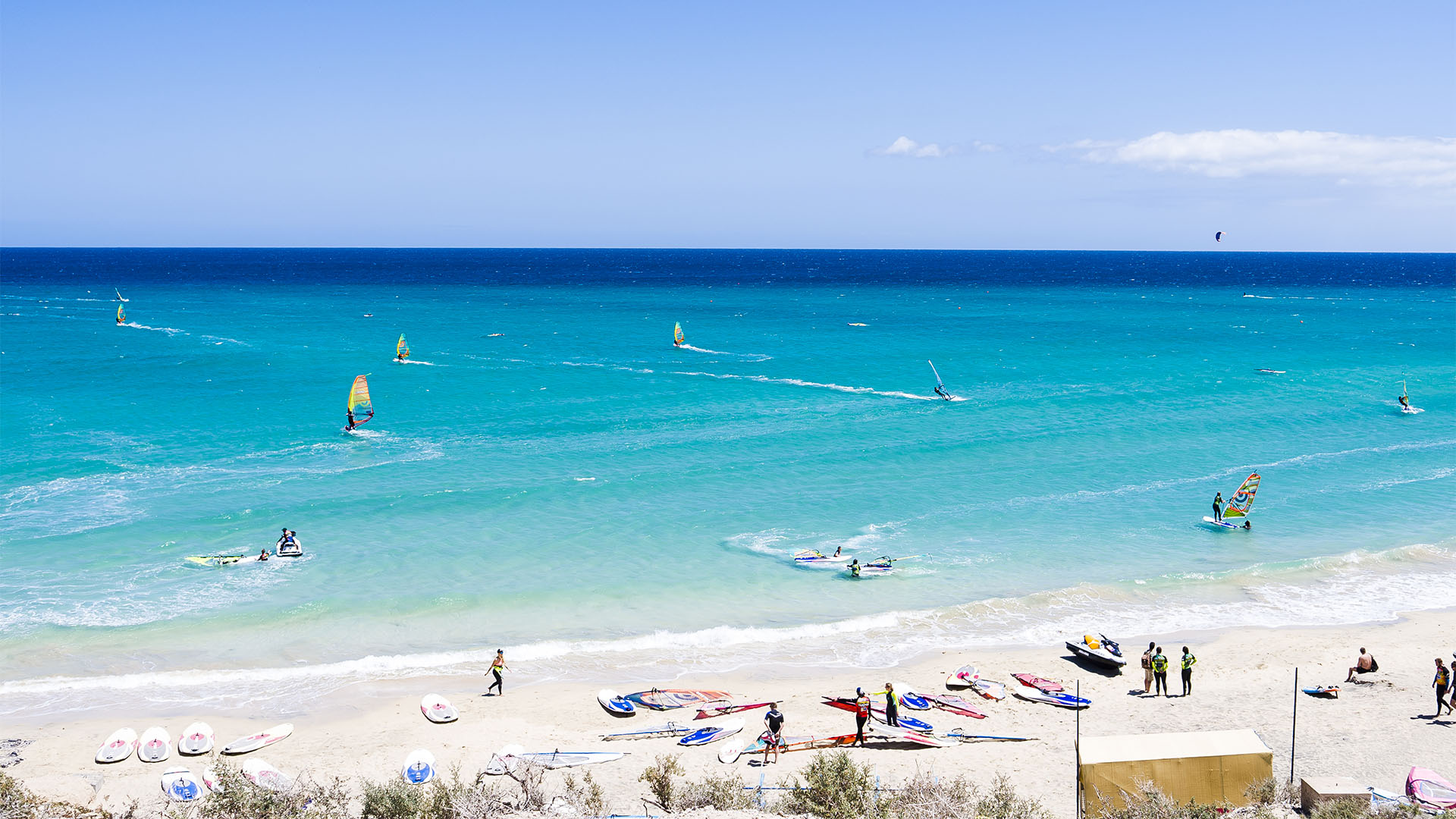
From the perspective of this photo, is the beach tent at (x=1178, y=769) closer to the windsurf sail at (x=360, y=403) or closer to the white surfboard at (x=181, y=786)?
the white surfboard at (x=181, y=786)

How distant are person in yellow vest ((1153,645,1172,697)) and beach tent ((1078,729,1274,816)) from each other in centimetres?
554

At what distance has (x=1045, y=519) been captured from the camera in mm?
34844

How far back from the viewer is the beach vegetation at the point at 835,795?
15211mm

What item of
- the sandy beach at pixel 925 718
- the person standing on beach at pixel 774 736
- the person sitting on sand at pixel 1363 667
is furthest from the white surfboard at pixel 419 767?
the person sitting on sand at pixel 1363 667

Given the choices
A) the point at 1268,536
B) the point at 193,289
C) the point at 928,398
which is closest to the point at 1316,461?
the point at 1268,536

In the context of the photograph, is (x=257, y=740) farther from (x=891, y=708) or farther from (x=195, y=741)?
(x=891, y=708)

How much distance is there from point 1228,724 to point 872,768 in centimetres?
778

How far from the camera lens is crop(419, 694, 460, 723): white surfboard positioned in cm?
2148

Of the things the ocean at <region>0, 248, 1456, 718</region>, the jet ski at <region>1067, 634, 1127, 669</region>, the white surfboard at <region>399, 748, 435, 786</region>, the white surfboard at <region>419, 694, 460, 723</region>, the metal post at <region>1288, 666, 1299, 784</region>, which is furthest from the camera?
the ocean at <region>0, 248, 1456, 718</region>

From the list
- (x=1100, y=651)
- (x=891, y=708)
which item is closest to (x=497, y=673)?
(x=891, y=708)

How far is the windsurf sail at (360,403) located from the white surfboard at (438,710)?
28634mm

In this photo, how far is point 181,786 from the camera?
1773cm

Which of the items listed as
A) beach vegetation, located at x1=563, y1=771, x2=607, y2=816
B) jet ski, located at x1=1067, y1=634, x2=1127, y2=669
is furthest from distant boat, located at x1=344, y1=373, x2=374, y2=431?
jet ski, located at x1=1067, y1=634, x2=1127, y2=669

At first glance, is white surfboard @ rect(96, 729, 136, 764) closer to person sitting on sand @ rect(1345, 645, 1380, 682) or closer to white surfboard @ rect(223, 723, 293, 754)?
white surfboard @ rect(223, 723, 293, 754)
